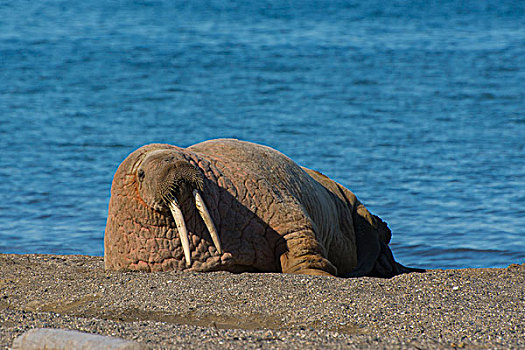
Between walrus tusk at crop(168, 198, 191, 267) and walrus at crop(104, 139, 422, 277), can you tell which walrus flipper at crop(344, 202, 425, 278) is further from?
walrus tusk at crop(168, 198, 191, 267)

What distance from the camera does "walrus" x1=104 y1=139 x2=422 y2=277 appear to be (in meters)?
5.36

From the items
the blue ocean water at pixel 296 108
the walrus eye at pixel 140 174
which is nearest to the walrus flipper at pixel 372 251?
the blue ocean water at pixel 296 108

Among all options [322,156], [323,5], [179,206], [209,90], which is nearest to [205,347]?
[179,206]

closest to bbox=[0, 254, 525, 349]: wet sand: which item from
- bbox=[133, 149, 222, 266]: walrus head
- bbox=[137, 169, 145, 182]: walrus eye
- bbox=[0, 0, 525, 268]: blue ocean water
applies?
bbox=[133, 149, 222, 266]: walrus head

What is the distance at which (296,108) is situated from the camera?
16750 millimetres

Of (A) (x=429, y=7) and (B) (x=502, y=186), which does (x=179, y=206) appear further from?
(A) (x=429, y=7)

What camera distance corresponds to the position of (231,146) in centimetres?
621

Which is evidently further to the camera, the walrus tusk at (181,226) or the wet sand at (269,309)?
the walrus tusk at (181,226)

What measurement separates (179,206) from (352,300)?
1.45m

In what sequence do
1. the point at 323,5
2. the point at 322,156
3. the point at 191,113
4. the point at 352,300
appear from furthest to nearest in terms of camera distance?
the point at 323,5, the point at 191,113, the point at 322,156, the point at 352,300

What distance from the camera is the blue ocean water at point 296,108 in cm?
931

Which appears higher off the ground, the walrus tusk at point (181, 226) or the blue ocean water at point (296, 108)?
the walrus tusk at point (181, 226)

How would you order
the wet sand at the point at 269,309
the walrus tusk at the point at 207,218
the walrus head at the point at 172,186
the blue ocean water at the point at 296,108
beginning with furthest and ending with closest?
the blue ocean water at the point at 296,108 < the walrus tusk at the point at 207,218 < the walrus head at the point at 172,186 < the wet sand at the point at 269,309

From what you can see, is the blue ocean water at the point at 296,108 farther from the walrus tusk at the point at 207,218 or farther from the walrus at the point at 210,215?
the walrus tusk at the point at 207,218
